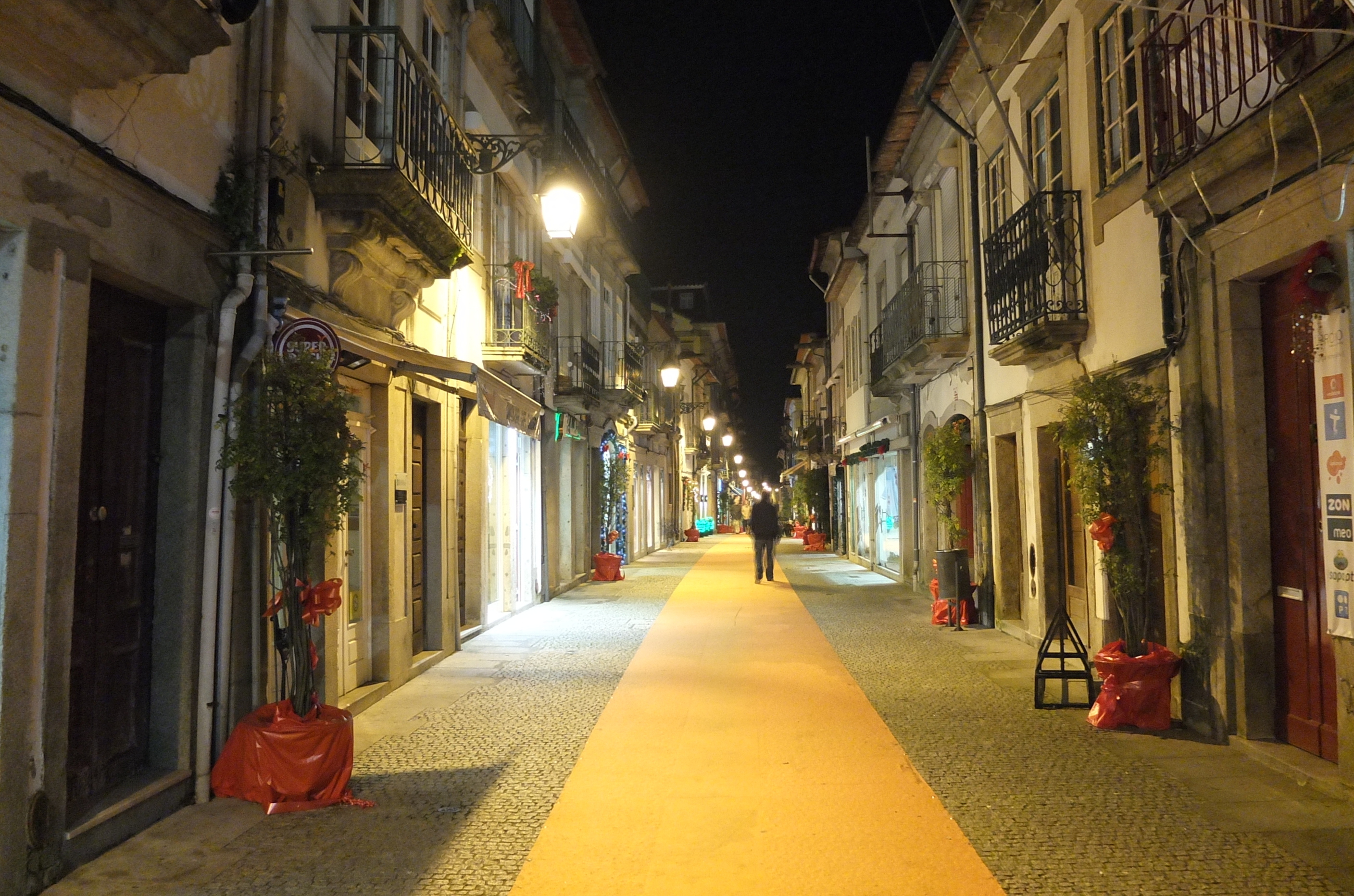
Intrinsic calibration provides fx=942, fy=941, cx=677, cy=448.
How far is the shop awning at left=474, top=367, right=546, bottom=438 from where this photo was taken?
9.80m

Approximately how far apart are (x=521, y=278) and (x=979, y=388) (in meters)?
6.23

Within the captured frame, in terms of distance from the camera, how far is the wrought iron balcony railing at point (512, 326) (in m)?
12.1

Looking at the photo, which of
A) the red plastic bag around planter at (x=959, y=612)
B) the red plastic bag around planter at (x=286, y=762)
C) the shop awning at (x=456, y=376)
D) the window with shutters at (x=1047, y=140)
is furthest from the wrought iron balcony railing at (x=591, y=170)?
the red plastic bag around planter at (x=286, y=762)

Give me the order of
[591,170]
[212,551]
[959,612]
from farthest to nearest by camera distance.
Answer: [591,170] → [959,612] → [212,551]

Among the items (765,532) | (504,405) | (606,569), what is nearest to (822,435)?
(765,532)

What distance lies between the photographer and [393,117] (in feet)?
24.4

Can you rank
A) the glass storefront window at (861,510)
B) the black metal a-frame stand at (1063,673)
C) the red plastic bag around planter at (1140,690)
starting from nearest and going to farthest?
the red plastic bag around planter at (1140,690)
the black metal a-frame stand at (1063,673)
the glass storefront window at (861,510)

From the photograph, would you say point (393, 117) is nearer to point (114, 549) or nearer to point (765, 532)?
point (114, 549)

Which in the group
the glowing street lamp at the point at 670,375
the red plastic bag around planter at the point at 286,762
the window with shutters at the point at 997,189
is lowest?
the red plastic bag around planter at the point at 286,762

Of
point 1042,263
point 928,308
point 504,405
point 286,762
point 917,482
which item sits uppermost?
point 928,308

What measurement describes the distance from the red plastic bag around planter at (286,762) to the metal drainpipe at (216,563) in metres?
0.16

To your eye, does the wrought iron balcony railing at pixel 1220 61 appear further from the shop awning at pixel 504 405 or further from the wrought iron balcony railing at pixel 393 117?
the shop awning at pixel 504 405

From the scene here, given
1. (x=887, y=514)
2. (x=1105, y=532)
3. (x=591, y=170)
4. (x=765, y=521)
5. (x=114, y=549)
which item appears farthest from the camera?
(x=887, y=514)

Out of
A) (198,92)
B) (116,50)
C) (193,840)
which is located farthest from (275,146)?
(193,840)
